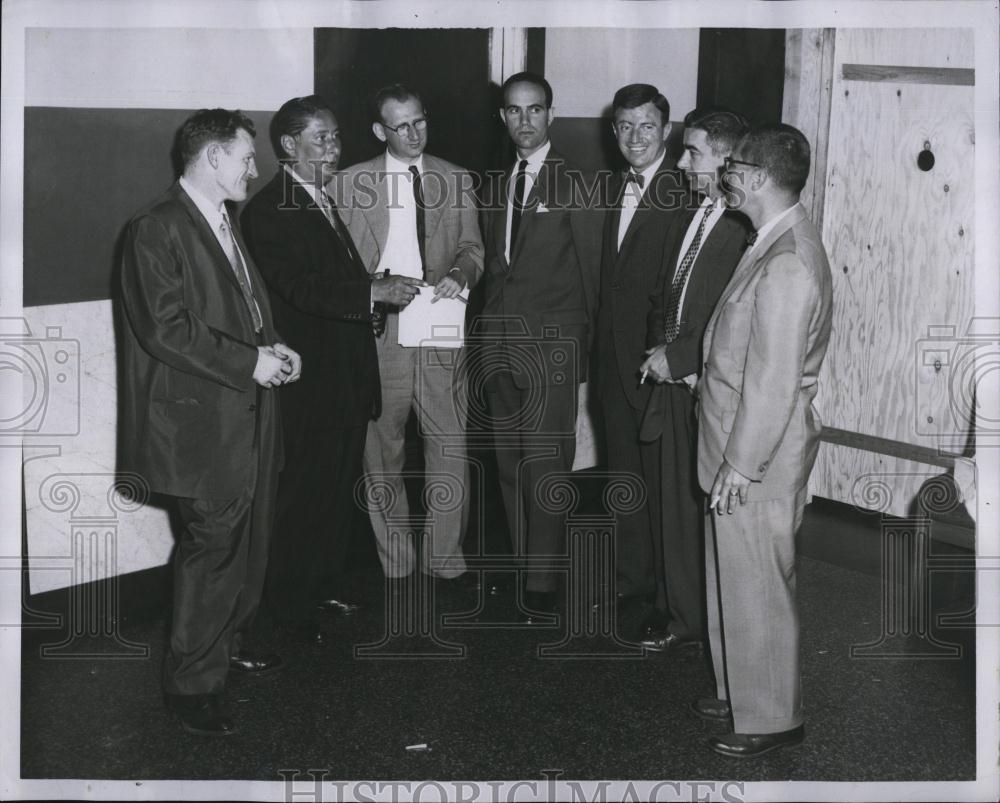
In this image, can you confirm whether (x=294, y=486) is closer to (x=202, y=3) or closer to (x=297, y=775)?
(x=297, y=775)

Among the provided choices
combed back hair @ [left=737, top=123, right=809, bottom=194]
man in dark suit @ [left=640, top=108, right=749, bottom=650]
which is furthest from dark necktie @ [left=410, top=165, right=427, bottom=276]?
combed back hair @ [left=737, top=123, right=809, bottom=194]

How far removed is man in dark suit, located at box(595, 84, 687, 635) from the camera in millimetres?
3580

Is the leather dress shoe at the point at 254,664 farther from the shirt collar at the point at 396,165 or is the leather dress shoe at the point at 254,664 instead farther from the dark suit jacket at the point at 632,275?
the shirt collar at the point at 396,165

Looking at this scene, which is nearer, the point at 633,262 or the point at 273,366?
the point at 273,366

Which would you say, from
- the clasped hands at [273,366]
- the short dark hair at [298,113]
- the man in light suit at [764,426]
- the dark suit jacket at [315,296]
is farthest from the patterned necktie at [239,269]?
the man in light suit at [764,426]

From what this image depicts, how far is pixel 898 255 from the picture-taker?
4496 millimetres

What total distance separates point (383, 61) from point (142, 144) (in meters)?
0.92

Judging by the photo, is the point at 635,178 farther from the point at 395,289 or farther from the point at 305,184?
the point at 305,184

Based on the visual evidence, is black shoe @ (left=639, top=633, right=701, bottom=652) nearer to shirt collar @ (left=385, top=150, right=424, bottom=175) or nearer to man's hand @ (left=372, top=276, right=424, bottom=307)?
man's hand @ (left=372, top=276, right=424, bottom=307)

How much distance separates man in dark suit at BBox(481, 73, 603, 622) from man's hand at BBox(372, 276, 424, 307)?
0.28 metres

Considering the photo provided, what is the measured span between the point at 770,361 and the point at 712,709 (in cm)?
107

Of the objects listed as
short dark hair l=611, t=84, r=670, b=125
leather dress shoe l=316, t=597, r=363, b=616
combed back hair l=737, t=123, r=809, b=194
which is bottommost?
leather dress shoe l=316, t=597, r=363, b=616

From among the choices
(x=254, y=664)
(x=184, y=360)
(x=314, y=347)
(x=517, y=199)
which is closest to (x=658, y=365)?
(x=517, y=199)

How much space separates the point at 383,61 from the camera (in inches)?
158
